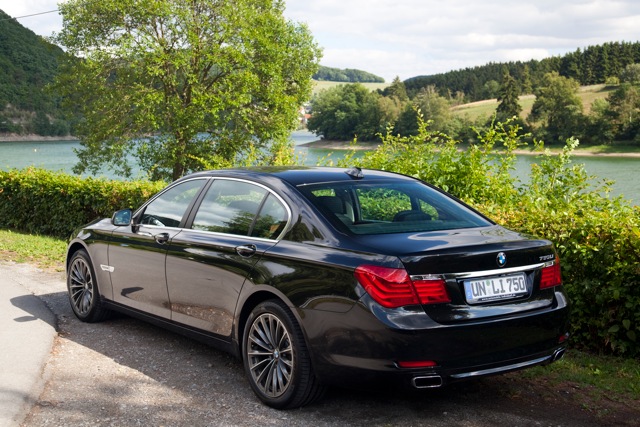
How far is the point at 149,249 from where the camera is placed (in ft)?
20.0

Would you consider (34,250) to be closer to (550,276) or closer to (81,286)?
(81,286)

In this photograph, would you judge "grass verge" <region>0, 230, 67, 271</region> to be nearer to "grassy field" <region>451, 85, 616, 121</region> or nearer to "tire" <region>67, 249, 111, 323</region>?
"tire" <region>67, 249, 111, 323</region>

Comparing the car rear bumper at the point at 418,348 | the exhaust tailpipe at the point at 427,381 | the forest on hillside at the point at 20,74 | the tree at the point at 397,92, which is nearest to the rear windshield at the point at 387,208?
the car rear bumper at the point at 418,348

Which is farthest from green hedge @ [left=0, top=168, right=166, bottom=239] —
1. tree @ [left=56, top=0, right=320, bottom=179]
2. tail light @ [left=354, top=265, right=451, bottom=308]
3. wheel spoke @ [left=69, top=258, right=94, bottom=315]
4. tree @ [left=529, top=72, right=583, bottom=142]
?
tree @ [left=529, top=72, right=583, bottom=142]

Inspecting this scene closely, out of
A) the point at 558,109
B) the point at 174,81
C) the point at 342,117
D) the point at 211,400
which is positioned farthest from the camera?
the point at 558,109

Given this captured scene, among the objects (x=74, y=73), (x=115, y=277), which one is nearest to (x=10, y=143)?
(x=74, y=73)

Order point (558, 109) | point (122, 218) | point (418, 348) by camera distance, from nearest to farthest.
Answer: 1. point (418, 348)
2. point (122, 218)
3. point (558, 109)

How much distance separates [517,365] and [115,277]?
3.70m

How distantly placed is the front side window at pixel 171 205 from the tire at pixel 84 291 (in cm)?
103

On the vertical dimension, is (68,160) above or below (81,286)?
below

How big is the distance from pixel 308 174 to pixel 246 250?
2.52ft

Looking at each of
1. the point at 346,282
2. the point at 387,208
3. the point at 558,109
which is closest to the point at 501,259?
the point at 346,282

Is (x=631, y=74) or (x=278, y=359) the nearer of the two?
(x=278, y=359)

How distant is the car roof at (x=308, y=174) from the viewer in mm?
5273
